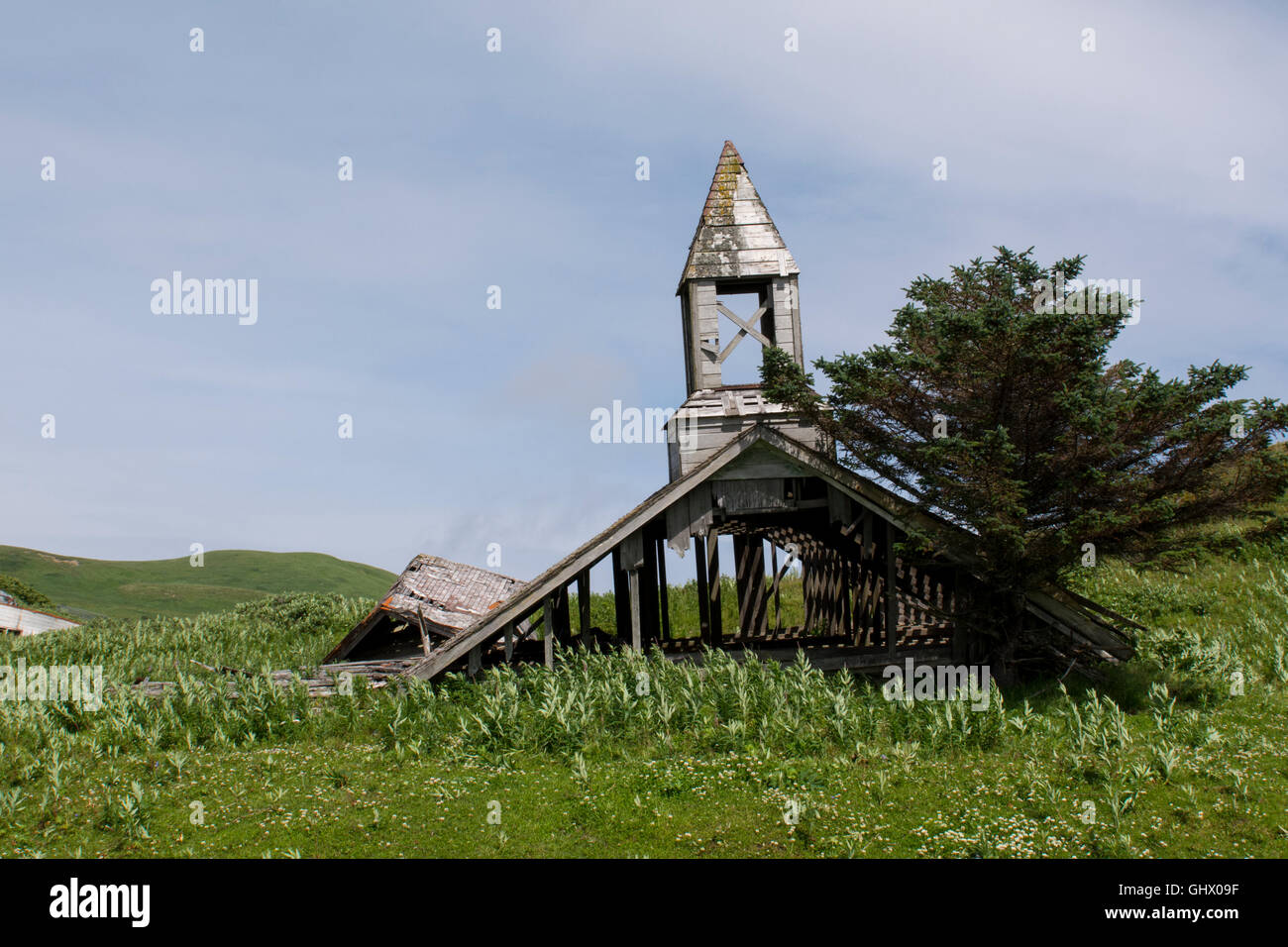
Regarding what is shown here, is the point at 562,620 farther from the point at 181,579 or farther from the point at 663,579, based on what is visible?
the point at 181,579

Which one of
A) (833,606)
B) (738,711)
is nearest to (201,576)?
(833,606)

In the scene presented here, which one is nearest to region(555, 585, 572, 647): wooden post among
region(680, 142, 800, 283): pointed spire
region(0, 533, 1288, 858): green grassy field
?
region(0, 533, 1288, 858): green grassy field

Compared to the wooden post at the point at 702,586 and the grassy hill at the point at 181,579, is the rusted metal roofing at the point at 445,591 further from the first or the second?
the grassy hill at the point at 181,579

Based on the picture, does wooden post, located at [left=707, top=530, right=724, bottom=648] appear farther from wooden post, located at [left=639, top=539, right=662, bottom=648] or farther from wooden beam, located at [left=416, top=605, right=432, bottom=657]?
wooden beam, located at [left=416, top=605, right=432, bottom=657]

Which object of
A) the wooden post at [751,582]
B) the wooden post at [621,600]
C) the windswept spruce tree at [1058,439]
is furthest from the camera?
the wooden post at [751,582]

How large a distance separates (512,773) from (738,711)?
128 inches

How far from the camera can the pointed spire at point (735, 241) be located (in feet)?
56.2

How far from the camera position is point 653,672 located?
590 inches

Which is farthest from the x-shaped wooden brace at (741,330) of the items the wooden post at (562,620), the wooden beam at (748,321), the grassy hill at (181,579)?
the grassy hill at (181,579)

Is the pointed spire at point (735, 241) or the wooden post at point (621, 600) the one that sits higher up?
the pointed spire at point (735, 241)

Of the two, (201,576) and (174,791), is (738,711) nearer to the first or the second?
(174,791)

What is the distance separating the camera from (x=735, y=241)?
17344mm

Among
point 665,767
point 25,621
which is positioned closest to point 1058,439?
point 665,767

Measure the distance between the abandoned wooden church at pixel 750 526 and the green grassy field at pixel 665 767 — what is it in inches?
41.7
